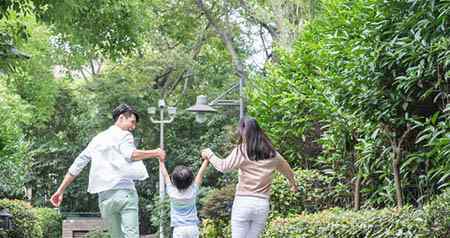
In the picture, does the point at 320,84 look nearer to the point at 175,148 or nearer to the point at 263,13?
the point at 263,13

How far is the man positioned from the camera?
6.38m

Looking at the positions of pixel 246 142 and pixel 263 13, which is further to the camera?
pixel 263 13

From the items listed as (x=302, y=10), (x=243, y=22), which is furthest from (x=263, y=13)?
(x=243, y=22)

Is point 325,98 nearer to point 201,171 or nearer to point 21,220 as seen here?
point 201,171

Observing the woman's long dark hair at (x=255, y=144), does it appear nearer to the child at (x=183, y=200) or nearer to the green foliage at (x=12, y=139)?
the child at (x=183, y=200)

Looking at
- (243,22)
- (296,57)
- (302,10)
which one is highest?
(243,22)

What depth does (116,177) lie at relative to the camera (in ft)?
21.0

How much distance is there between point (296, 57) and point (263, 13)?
8.37 meters

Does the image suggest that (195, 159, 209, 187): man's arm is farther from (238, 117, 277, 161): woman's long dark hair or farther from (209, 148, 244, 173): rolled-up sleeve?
(238, 117, 277, 161): woman's long dark hair

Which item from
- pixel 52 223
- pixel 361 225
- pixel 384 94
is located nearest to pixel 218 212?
pixel 384 94

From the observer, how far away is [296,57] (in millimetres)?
12812

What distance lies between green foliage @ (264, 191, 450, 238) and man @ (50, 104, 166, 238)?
1934 millimetres

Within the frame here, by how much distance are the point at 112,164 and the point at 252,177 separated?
1.20 m

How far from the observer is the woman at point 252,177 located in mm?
6480
